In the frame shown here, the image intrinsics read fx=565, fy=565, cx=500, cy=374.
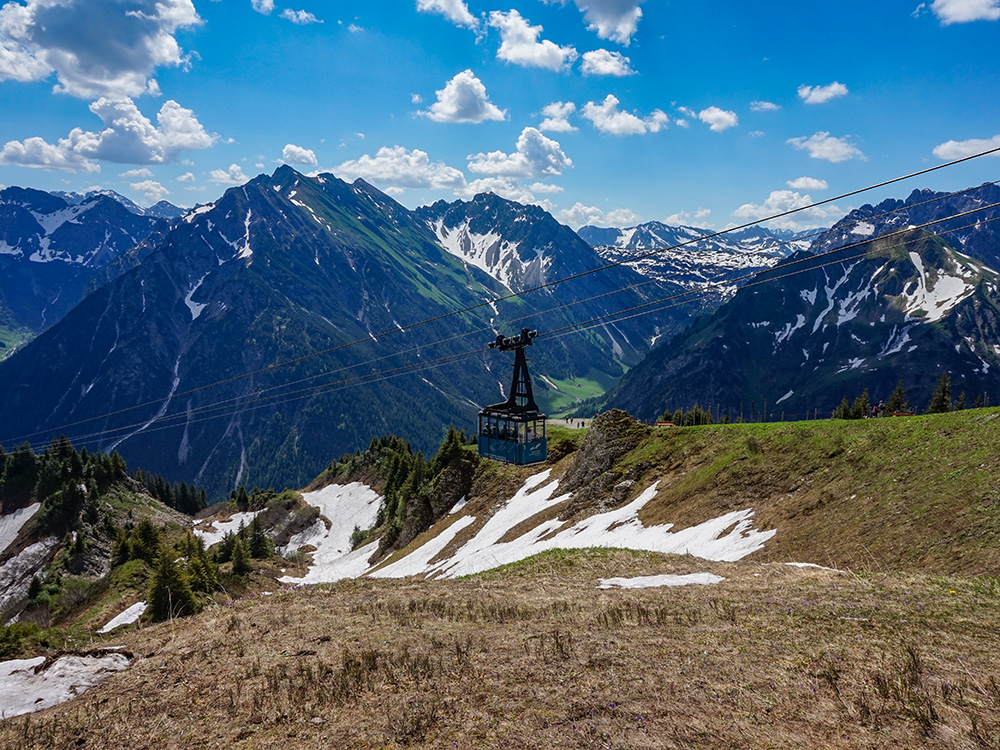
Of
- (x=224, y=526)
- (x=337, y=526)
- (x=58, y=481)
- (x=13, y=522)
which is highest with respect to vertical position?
(x=58, y=481)

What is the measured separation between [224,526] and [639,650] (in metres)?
148

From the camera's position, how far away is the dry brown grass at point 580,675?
10.7 meters

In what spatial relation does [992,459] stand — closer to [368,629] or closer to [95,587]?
[368,629]

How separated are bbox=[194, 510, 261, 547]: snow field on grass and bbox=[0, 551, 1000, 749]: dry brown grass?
424 feet

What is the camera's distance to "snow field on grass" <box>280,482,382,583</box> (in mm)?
92375

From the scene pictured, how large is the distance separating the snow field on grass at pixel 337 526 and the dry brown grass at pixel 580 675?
2916 inches

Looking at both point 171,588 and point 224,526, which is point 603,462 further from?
point 224,526

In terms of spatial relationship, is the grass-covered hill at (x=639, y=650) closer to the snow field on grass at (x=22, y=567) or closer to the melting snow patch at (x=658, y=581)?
the melting snow patch at (x=658, y=581)

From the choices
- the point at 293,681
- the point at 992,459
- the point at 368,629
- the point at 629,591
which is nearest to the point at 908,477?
the point at 992,459

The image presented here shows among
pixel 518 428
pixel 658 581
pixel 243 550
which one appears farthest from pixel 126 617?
pixel 658 581

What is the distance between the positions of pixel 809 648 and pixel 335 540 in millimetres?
115792

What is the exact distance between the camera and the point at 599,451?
5347 centimetres

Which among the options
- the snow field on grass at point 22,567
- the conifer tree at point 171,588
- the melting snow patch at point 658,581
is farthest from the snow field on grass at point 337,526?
the melting snow patch at point 658,581

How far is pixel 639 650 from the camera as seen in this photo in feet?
47.3
